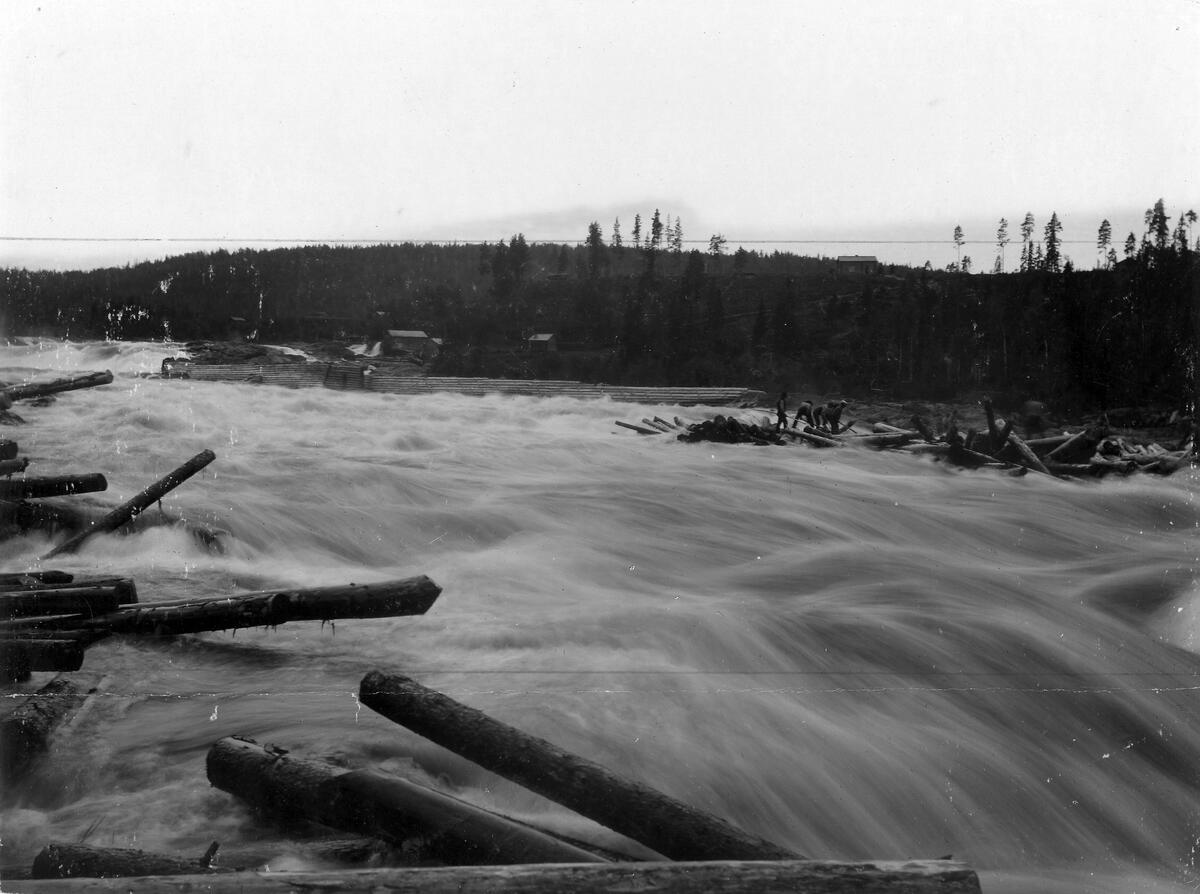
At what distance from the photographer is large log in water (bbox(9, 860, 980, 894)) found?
6.81ft

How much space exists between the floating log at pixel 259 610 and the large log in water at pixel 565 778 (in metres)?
0.30

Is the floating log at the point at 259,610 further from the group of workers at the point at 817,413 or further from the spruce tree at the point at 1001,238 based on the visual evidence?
the spruce tree at the point at 1001,238

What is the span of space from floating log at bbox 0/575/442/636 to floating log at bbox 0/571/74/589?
0.47ft

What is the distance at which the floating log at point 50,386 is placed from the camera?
10.5ft

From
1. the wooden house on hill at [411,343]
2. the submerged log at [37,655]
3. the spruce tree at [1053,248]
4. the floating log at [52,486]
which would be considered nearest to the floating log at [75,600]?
the submerged log at [37,655]

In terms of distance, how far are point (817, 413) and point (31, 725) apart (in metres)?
3.28

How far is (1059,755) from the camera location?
295cm

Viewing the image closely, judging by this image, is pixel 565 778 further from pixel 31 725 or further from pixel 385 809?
pixel 31 725

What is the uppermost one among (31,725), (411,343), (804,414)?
(411,343)

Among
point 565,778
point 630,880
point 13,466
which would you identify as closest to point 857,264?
point 565,778

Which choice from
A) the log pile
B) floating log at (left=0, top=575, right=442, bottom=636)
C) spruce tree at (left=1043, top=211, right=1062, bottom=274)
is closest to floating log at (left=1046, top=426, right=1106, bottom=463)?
the log pile

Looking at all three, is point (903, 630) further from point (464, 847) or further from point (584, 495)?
point (464, 847)

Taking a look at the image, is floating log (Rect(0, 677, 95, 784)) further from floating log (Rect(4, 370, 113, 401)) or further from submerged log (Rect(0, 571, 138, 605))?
floating log (Rect(4, 370, 113, 401))

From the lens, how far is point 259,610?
2930 millimetres
